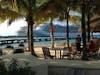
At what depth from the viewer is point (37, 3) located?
2100 centimetres

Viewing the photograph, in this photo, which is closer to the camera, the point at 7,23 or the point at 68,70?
the point at 68,70

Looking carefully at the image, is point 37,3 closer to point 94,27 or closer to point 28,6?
point 28,6

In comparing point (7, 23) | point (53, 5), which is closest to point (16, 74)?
point (53, 5)

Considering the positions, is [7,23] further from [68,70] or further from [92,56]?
[68,70]

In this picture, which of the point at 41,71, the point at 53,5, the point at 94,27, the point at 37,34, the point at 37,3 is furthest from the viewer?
the point at 37,34

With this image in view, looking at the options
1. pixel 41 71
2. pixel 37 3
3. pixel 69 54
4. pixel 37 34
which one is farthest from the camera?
pixel 37 34

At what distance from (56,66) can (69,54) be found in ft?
18.3

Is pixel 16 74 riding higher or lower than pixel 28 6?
lower

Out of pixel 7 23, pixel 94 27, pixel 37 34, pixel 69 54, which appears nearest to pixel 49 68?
pixel 69 54

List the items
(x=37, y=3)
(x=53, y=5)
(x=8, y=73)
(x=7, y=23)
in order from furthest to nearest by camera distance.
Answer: (x=7, y=23) → (x=37, y=3) → (x=53, y=5) → (x=8, y=73)

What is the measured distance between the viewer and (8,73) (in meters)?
8.80

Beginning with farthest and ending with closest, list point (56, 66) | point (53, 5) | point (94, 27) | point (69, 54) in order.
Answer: point (94, 27) < point (53, 5) < point (69, 54) < point (56, 66)

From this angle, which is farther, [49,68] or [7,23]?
[7,23]

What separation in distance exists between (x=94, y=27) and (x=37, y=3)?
6.13 m
